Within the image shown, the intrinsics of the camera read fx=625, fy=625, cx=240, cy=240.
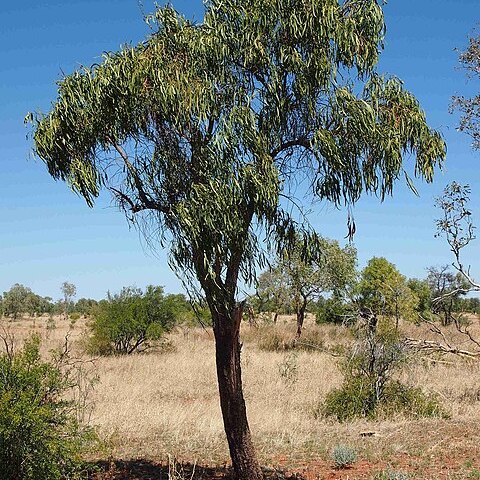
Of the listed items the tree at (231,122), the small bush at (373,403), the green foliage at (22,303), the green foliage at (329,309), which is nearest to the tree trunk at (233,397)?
the tree at (231,122)

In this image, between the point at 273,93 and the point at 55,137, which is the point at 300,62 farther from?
the point at 55,137

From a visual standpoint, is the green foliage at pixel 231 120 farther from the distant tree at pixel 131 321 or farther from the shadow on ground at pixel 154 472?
the distant tree at pixel 131 321

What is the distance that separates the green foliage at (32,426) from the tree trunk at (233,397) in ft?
5.90

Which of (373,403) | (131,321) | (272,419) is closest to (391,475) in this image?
(272,419)

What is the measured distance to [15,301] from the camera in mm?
73500

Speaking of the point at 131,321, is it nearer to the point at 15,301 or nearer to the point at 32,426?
the point at 32,426

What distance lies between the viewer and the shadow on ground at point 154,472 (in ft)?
27.7

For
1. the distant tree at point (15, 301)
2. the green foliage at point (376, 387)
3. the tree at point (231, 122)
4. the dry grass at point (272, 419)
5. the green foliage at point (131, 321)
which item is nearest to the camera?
the tree at point (231, 122)

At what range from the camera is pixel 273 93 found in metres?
7.08

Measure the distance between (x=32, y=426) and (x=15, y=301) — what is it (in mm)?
70806

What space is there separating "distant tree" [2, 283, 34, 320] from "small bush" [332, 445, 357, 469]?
207 ft

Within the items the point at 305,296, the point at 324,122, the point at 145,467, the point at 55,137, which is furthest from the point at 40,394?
the point at 305,296

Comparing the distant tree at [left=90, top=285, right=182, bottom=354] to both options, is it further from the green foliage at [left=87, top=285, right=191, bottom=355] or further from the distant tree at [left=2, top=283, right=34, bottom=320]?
the distant tree at [left=2, top=283, right=34, bottom=320]

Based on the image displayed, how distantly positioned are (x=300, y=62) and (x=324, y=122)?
28.8 inches
